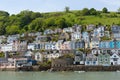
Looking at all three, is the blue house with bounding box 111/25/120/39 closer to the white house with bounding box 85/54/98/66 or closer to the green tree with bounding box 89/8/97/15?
the white house with bounding box 85/54/98/66

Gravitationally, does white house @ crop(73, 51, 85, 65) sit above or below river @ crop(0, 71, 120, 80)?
below

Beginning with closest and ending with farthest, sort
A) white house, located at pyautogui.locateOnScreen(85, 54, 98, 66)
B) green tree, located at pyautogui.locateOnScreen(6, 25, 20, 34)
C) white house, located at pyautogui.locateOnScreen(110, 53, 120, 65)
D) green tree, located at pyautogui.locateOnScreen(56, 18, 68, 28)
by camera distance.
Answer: white house, located at pyautogui.locateOnScreen(110, 53, 120, 65), white house, located at pyautogui.locateOnScreen(85, 54, 98, 66), green tree, located at pyautogui.locateOnScreen(56, 18, 68, 28), green tree, located at pyautogui.locateOnScreen(6, 25, 20, 34)

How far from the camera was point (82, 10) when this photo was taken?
93812mm

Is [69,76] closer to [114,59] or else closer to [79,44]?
[114,59]

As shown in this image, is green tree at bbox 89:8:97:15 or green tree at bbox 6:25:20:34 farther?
green tree at bbox 89:8:97:15

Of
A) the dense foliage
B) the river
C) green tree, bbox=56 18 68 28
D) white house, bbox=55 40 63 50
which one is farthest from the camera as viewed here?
the dense foliage

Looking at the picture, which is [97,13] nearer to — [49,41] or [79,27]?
[79,27]

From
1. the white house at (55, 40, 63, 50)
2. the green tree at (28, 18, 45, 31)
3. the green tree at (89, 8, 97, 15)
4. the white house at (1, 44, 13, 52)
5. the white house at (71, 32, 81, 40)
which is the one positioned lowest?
the white house at (1, 44, 13, 52)

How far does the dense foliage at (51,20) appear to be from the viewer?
84938 millimetres

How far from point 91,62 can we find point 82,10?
39.0 meters

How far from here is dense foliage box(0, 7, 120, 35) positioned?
279 feet

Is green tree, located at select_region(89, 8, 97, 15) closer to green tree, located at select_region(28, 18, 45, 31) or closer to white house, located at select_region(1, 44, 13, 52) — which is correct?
green tree, located at select_region(28, 18, 45, 31)

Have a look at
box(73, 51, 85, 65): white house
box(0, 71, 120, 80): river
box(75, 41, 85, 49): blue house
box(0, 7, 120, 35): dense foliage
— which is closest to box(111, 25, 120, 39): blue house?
box(75, 41, 85, 49): blue house

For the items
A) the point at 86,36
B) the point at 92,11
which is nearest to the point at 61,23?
the point at 92,11
